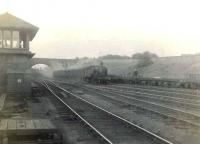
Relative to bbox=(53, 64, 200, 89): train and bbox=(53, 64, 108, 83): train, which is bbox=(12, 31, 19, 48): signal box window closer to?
bbox=(53, 64, 200, 89): train

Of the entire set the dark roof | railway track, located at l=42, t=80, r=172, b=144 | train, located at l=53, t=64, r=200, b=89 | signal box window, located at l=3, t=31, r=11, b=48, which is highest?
the dark roof

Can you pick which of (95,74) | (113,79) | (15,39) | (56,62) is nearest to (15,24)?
(15,39)

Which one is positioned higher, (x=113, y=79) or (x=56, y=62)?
(x=56, y=62)

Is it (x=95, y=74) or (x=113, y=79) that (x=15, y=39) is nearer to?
(x=95, y=74)

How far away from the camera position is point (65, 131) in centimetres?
1447

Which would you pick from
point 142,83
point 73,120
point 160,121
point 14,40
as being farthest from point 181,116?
point 142,83

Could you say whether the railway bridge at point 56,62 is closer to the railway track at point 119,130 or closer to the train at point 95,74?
the train at point 95,74

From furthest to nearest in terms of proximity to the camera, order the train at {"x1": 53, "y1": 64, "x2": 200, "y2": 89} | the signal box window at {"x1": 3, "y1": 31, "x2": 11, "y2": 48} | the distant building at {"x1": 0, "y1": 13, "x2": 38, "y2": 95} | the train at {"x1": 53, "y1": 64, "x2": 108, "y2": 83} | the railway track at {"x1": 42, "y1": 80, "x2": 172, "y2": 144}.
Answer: the train at {"x1": 53, "y1": 64, "x2": 108, "y2": 83}
the train at {"x1": 53, "y1": 64, "x2": 200, "y2": 89}
the signal box window at {"x1": 3, "y1": 31, "x2": 11, "y2": 48}
the distant building at {"x1": 0, "y1": 13, "x2": 38, "y2": 95}
the railway track at {"x1": 42, "y1": 80, "x2": 172, "y2": 144}

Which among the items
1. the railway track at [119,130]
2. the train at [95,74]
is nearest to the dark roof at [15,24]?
the railway track at [119,130]

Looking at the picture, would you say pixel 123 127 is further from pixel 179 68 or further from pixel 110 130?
pixel 179 68

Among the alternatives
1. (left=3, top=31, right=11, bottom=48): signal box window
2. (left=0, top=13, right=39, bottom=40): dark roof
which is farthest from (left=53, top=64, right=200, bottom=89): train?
(left=3, top=31, right=11, bottom=48): signal box window

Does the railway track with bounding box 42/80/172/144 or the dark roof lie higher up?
the dark roof

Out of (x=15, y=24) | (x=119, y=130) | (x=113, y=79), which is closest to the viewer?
(x=119, y=130)

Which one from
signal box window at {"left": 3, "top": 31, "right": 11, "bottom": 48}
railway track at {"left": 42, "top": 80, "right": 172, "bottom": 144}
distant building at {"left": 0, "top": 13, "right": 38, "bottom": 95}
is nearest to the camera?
railway track at {"left": 42, "top": 80, "right": 172, "bottom": 144}
